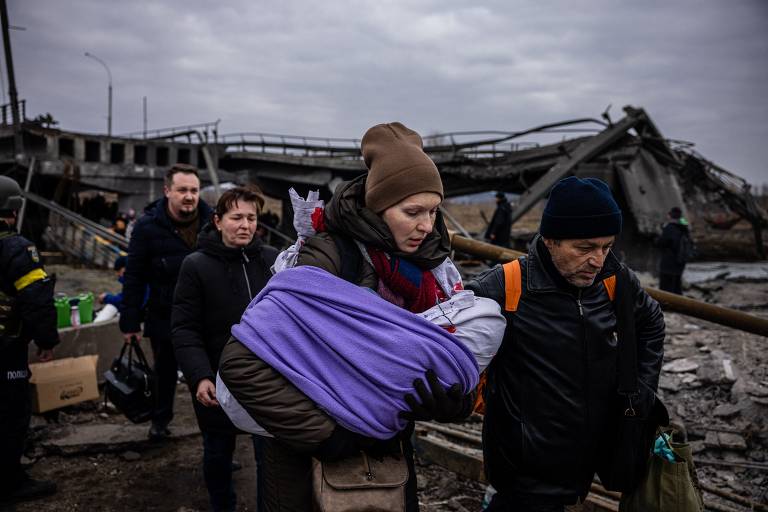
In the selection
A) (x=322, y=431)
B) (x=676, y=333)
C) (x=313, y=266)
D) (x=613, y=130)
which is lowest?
(x=676, y=333)

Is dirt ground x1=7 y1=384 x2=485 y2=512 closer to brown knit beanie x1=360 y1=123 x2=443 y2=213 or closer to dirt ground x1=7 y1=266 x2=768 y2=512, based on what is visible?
dirt ground x1=7 y1=266 x2=768 y2=512

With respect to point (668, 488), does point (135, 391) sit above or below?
below

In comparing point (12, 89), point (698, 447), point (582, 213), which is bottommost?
point (698, 447)

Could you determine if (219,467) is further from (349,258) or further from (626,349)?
(626,349)

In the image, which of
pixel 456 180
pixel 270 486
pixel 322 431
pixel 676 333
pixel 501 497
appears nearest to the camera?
pixel 322 431

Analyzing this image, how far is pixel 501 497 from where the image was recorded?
229 cm

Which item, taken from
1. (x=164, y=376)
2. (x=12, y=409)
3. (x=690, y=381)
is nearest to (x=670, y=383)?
(x=690, y=381)

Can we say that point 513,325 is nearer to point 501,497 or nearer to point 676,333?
point 501,497

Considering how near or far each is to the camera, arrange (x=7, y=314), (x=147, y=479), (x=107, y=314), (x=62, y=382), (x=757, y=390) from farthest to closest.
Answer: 1. (x=107, y=314)
2. (x=757, y=390)
3. (x=62, y=382)
4. (x=147, y=479)
5. (x=7, y=314)

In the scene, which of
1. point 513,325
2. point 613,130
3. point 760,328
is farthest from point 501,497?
point 613,130

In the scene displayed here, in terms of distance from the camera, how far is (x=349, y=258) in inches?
70.4

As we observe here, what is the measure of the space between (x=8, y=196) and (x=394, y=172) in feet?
9.55

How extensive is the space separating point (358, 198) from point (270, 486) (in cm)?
106

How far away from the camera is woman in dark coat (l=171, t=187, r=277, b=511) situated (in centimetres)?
311
